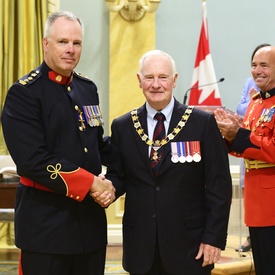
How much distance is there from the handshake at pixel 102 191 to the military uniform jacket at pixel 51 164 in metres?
0.04

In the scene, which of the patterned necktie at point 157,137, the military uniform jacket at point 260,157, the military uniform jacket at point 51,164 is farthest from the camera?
the military uniform jacket at point 260,157

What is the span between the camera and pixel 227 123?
3.36 m

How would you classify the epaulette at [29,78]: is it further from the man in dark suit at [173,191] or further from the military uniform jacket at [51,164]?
the man in dark suit at [173,191]

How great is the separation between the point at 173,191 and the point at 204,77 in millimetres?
3426

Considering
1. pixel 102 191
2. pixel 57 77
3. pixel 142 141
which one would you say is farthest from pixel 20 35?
pixel 102 191

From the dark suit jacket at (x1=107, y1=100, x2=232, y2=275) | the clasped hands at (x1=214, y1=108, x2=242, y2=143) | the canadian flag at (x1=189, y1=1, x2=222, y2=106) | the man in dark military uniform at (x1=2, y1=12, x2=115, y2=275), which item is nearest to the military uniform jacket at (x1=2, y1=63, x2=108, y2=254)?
the man in dark military uniform at (x1=2, y1=12, x2=115, y2=275)

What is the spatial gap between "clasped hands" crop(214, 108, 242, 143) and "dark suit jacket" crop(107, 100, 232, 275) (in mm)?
553

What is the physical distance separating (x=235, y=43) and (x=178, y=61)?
604 mm

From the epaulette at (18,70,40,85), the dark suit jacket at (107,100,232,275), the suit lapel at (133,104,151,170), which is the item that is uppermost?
the epaulette at (18,70,40,85)

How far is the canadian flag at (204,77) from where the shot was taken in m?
6.00

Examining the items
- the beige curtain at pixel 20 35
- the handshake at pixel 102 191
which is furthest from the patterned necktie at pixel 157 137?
the beige curtain at pixel 20 35

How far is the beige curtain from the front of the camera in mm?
5977

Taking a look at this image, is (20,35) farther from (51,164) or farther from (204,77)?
(51,164)

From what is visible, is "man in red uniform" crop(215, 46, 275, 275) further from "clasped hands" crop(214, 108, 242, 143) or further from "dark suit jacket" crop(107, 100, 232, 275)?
"dark suit jacket" crop(107, 100, 232, 275)
